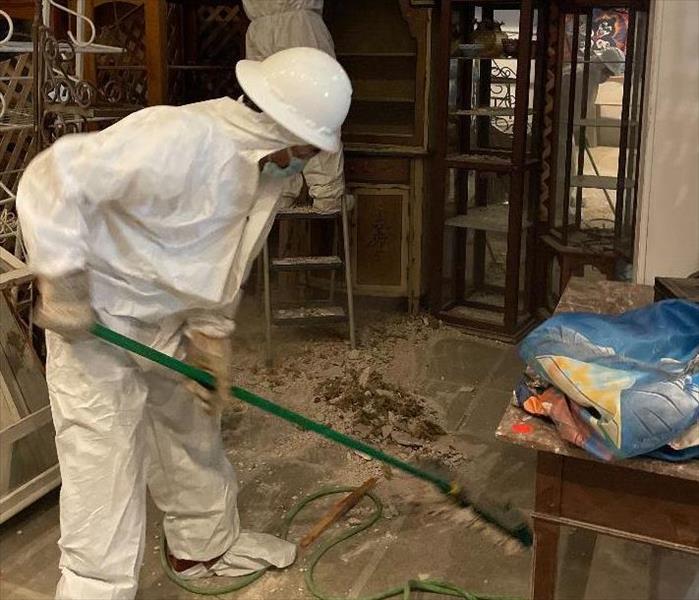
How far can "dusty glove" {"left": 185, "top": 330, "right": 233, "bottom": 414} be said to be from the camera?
71.2 inches

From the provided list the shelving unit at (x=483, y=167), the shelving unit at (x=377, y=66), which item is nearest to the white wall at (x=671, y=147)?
the shelving unit at (x=483, y=167)

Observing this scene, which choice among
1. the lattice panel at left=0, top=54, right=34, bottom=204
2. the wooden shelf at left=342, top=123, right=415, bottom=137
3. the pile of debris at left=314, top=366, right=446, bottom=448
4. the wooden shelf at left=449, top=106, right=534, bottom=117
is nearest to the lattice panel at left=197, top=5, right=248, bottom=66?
the wooden shelf at left=342, top=123, right=415, bottom=137

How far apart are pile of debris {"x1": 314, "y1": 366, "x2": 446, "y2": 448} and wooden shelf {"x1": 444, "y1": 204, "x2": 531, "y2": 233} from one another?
948 millimetres

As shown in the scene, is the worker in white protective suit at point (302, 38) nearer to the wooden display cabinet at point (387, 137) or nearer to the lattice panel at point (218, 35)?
the wooden display cabinet at point (387, 137)

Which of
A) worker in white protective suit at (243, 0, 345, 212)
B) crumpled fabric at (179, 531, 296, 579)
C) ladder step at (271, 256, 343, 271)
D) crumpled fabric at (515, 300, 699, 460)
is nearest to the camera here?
crumpled fabric at (515, 300, 699, 460)

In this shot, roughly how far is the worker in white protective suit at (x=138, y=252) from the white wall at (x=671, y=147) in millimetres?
876

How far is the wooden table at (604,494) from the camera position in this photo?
1.29m

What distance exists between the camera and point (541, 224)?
379 centimetres

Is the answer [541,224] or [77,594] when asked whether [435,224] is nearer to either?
[541,224]

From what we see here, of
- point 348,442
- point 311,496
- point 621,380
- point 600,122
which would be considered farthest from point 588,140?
point 621,380

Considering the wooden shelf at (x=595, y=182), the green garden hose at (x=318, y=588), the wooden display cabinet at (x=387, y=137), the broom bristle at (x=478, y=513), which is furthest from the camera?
the wooden display cabinet at (x=387, y=137)

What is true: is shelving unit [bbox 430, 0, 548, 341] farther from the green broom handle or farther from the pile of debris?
the green broom handle

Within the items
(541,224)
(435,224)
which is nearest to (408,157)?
(435,224)

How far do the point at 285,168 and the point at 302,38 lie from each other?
6.16 feet
